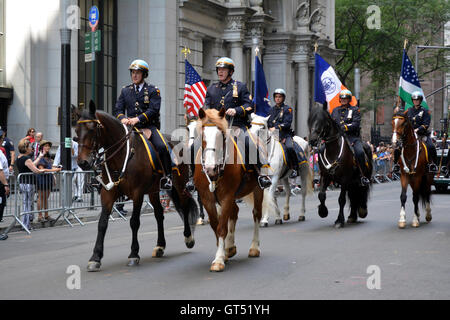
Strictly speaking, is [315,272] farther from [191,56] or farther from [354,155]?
[191,56]

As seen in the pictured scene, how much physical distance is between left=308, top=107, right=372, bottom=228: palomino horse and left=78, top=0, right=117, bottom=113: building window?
16028mm

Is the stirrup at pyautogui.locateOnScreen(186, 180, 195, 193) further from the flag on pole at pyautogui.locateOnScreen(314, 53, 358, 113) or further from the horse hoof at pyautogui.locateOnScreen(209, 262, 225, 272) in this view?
the flag on pole at pyautogui.locateOnScreen(314, 53, 358, 113)

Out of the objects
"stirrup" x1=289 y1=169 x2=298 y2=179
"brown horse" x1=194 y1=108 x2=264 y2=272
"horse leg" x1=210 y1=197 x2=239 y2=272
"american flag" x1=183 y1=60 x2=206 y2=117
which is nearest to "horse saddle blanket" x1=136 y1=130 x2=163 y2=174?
"brown horse" x1=194 y1=108 x2=264 y2=272

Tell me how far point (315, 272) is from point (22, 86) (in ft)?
62.7

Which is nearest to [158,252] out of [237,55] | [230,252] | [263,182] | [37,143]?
[230,252]

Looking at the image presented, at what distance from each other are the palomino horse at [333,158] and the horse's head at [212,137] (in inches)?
231

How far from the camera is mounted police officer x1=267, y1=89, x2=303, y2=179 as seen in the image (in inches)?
677

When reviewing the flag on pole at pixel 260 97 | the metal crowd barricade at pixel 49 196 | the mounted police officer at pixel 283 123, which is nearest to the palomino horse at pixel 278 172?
the mounted police officer at pixel 283 123

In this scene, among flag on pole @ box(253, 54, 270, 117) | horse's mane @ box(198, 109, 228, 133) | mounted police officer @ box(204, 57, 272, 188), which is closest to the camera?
horse's mane @ box(198, 109, 228, 133)

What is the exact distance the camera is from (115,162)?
10.8 meters

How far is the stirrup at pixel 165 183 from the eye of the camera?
37.5ft

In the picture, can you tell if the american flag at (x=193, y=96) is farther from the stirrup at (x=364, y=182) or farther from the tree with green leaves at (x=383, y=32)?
the tree with green leaves at (x=383, y=32)

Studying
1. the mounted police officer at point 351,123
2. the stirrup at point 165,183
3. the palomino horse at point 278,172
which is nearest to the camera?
the stirrup at point 165,183

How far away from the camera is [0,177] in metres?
14.7
